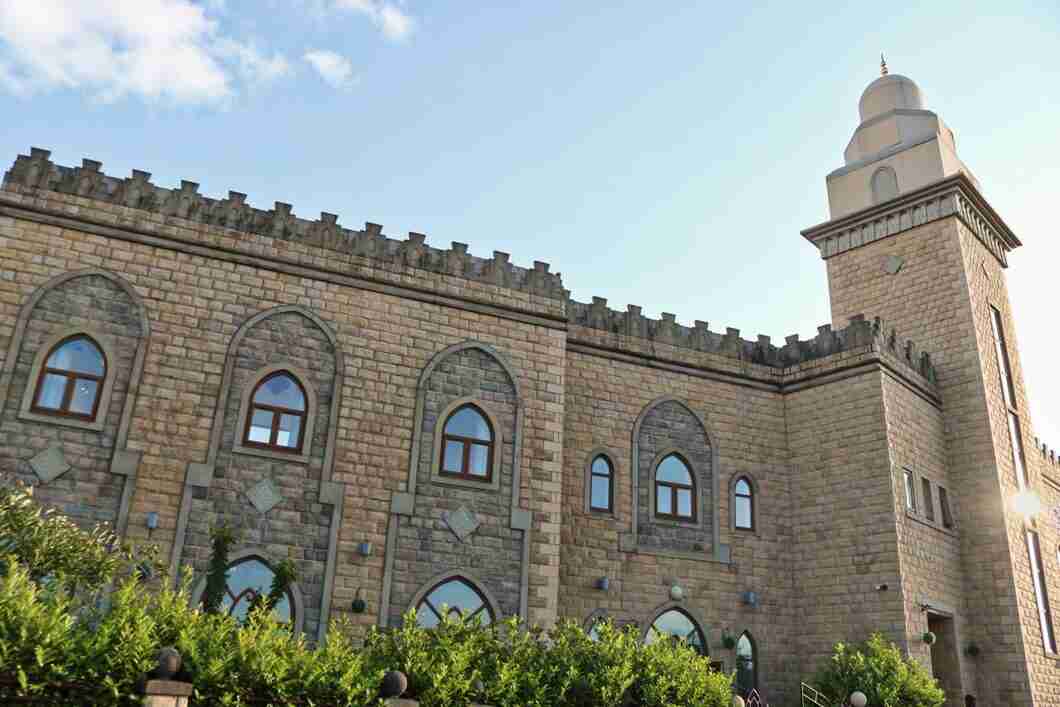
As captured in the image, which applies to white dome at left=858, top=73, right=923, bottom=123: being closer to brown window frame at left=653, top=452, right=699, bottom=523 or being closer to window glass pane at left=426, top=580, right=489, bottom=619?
brown window frame at left=653, top=452, right=699, bottom=523

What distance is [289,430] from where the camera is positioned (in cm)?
1353

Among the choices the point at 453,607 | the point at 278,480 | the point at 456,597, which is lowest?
the point at 453,607

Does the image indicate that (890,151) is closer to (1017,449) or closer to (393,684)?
(1017,449)

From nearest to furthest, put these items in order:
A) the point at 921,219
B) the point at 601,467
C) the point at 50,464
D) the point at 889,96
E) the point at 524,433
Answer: the point at 50,464, the point at 524,433, the point at 601,467, the point at 921,219, the point at 889,96

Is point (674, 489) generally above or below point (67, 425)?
above

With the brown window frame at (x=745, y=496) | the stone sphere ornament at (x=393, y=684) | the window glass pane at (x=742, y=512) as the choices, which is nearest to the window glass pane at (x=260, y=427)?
the stone sphere ornament at (x=393, y=684)

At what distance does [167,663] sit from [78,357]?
646cm

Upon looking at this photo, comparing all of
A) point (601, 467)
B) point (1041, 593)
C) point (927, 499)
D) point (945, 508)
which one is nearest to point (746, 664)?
point (601, 467)

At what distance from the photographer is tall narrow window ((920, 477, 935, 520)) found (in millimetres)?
17828

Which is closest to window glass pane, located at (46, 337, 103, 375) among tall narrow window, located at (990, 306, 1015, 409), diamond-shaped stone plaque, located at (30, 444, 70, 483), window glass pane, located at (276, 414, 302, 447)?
diamond-shaped stone plaque, located at (30, 444, 70, 483)

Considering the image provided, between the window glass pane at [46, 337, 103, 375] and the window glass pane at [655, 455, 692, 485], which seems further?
the window glass pane at [655, 455, 692, 485]

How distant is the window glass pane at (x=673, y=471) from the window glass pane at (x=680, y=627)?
2457 millimetres

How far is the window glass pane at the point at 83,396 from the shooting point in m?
12.5

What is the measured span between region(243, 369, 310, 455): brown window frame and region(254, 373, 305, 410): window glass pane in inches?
0.8
